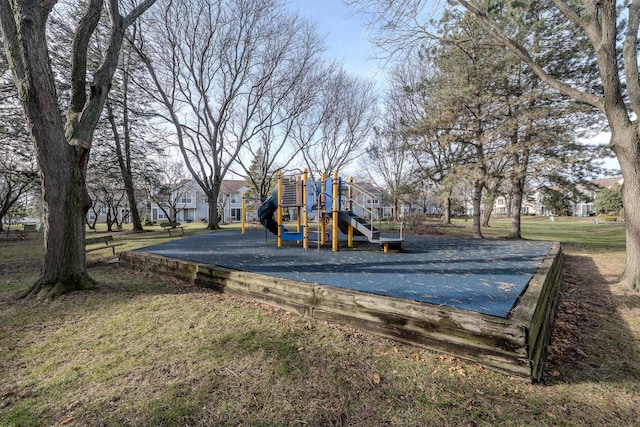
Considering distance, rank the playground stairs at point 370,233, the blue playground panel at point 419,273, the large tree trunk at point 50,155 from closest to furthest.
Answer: the blue playground panel at point 419,273, the large tree trunk at point 50,155, the playground stairs at point 370,233

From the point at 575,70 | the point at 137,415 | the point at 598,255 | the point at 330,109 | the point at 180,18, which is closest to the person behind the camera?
the point at 137,415

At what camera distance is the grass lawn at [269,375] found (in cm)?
214

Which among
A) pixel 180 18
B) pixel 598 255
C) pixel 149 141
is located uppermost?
pixel 180 18

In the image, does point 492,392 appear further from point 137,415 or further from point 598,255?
point 598,255

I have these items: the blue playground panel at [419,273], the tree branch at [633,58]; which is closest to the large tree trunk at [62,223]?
the blue playground panel at [419,273]

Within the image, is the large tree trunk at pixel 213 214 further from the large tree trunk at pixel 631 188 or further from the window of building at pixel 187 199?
the window of building at pixel 187 199

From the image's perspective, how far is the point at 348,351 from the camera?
2971mm

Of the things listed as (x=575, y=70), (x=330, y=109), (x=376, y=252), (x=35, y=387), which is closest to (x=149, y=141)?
(x=330, y=109)

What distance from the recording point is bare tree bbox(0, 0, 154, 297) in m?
4.29

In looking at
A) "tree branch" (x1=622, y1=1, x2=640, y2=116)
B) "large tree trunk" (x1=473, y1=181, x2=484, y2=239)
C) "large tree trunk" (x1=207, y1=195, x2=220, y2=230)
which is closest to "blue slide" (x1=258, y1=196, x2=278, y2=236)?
"tree branch" (x1=622, y1=1, x2=640, y2=116)

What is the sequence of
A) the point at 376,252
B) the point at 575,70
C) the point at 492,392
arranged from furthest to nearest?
the point at 575,70 < the point at 376,252 < the point at 492,392

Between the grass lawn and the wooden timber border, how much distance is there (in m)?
0.12

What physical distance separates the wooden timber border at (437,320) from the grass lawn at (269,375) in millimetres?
118

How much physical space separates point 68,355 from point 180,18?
1684 centimetres
